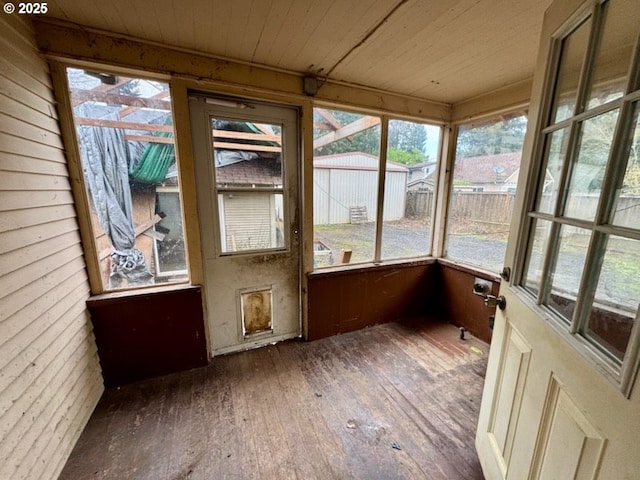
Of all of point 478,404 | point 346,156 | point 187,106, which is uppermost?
point 187,106

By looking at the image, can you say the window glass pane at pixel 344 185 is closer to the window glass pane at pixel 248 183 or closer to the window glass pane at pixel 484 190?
the window glass pane at pixel 248 183

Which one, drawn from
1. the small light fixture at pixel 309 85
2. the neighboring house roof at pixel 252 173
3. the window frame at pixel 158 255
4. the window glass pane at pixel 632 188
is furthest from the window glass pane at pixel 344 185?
the window glass pane at pixel 632 188

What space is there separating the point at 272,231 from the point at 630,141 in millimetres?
1973

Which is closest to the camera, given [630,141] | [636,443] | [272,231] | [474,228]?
[636,443]

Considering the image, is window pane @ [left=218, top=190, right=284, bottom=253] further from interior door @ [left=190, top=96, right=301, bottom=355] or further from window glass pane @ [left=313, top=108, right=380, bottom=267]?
window glass pane @ [left=313, top=108, right=380, bottom=267]

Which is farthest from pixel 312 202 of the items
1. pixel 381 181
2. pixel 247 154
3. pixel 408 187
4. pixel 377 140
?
pixel 408 187

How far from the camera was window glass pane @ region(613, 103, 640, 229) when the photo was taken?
2.10 ft

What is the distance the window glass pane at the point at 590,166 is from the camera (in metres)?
0.73

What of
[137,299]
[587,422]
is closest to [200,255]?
[137,299]

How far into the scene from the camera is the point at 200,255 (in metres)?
1.96

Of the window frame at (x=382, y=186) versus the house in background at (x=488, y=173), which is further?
the window frame at (x=382, y=186)

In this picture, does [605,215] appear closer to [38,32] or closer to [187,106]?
[187,106]

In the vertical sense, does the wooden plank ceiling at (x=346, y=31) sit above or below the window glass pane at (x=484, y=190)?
above

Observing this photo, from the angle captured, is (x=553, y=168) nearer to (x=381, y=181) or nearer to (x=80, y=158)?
(x=381, y=181)
